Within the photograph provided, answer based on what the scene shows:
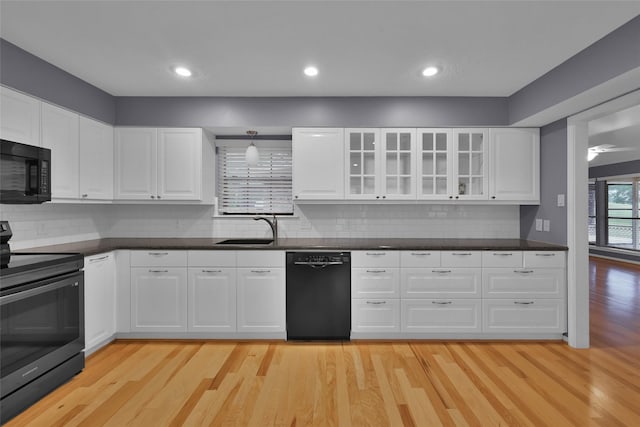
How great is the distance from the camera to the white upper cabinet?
345 centimetres

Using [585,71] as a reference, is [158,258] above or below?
below

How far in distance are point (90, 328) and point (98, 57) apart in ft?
7.31

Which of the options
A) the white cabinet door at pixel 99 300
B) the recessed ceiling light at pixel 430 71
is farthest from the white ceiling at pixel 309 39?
the white cabinet door at pixel 99 300

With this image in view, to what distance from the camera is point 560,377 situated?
2.49 metres

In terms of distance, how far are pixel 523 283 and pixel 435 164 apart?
1425 millimetres

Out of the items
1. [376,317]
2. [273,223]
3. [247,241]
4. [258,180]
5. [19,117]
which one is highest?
[19,117]

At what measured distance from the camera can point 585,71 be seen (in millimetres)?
2434

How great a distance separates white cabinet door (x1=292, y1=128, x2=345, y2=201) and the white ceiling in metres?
0.50

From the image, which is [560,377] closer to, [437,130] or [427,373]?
[427,373]

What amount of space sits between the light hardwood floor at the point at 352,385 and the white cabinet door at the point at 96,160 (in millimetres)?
1475

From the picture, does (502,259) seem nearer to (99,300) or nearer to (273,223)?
(273,223)

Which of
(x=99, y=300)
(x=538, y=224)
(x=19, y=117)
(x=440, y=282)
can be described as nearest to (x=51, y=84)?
(x=19, y=117)

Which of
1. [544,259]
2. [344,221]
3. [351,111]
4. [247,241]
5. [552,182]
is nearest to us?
[544,259]

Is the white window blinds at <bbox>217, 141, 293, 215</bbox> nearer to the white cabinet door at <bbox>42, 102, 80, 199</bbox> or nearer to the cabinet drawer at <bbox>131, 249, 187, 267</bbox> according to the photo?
the cabinet drawer at <bbox>131, 249, 187, 267</bbox>
